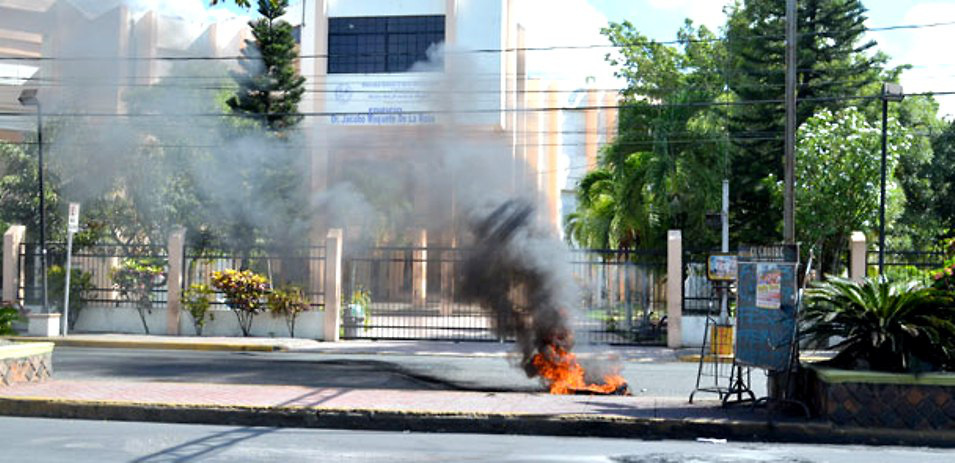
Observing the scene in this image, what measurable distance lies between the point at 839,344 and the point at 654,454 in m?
2.63

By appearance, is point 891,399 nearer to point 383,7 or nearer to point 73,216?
point 73,216

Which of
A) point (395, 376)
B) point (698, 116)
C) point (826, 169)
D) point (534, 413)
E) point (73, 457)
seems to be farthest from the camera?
point (698, 116)

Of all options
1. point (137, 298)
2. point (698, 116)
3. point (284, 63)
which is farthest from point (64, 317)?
point (698, 116)

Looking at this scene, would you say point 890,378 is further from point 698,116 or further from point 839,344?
point 698,116

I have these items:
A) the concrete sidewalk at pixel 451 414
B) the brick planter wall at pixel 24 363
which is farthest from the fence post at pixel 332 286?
the concrete sidewalk at pixel 451 414

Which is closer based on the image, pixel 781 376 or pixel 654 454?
pixel 654 454

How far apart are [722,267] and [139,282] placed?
1351cm

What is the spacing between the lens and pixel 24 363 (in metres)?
10.8

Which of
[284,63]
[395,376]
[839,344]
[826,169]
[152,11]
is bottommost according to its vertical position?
[395,376]

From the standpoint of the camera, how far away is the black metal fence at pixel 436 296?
66.6ft

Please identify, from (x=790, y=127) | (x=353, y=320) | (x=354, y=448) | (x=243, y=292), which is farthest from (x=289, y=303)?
(x=354, y=448)

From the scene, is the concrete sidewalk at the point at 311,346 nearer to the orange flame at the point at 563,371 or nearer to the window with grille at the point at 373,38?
the orange flame at the point at 563,371

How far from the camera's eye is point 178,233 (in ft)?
70.9

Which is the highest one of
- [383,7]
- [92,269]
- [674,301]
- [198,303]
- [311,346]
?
[383,7]
